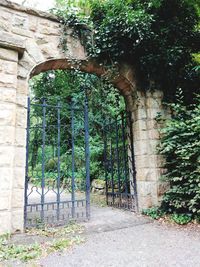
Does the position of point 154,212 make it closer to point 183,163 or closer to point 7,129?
point 183,163

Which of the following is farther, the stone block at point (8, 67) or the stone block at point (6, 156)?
the stone block at point (8, 67)

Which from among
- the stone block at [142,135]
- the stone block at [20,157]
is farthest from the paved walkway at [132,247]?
the stone block at [142,135]

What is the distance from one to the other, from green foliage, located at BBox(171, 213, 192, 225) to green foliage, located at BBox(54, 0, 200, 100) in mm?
2437

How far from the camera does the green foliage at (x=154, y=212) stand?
159 inches

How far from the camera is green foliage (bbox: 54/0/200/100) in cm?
401

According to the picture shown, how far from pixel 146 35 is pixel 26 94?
7.66ft

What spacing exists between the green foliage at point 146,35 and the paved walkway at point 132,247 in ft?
8.89

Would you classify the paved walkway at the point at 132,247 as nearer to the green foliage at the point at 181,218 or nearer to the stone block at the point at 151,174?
the green foliage at the point at 181,218

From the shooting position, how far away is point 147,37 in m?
4.08

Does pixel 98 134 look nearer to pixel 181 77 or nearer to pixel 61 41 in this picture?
pixel 181 77

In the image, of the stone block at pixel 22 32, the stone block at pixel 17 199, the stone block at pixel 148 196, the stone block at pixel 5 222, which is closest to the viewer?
the stone block at pixel 5 222

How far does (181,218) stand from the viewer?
373 centimetres

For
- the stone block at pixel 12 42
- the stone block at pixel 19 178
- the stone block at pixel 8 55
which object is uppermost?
the stone block at pixel 12 42

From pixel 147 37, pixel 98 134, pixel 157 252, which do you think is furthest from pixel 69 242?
pixel 98 134
